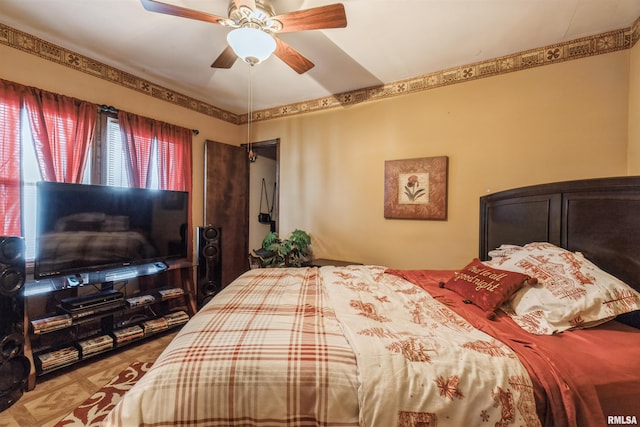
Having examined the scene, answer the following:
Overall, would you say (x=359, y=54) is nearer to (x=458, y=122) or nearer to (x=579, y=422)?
(x=458, y=122)

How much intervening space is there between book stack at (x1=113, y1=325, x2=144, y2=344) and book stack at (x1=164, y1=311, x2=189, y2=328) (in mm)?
267

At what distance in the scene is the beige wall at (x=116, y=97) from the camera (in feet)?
6.95

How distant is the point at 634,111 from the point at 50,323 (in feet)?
15.1

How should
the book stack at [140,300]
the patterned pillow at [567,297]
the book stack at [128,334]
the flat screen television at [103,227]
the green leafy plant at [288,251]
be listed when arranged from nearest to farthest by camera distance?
the patterned pillow at [567,297] < the flat screen television at [103,227] < the book stack at [128,334] < the book stack at [140,300] < the green leafy plant at [288,251]

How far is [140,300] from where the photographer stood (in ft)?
8.09

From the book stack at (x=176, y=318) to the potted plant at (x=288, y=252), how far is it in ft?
3.34

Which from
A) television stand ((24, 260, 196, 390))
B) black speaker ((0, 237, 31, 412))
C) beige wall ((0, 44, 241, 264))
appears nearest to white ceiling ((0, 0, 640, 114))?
beige wall ((0, 44, 241, 264))

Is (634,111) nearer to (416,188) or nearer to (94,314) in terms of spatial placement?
(416,188)

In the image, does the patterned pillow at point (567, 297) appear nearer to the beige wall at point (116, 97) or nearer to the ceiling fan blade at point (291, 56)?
the ceiling fan blade at point (291, 56)

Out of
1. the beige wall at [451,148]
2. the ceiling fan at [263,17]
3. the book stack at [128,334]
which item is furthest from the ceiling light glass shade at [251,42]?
the book stack at [128,334]

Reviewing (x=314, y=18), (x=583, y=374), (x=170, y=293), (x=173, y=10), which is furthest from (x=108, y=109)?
(x=583, y=374)

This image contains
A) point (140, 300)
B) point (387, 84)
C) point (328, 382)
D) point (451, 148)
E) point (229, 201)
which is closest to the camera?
point (328, 382)

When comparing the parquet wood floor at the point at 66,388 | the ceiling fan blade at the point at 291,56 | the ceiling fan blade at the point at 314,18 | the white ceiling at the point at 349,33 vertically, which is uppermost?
the white ceiling at the point at 349,33

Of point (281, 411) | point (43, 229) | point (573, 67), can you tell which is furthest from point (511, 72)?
point (43, 229)
